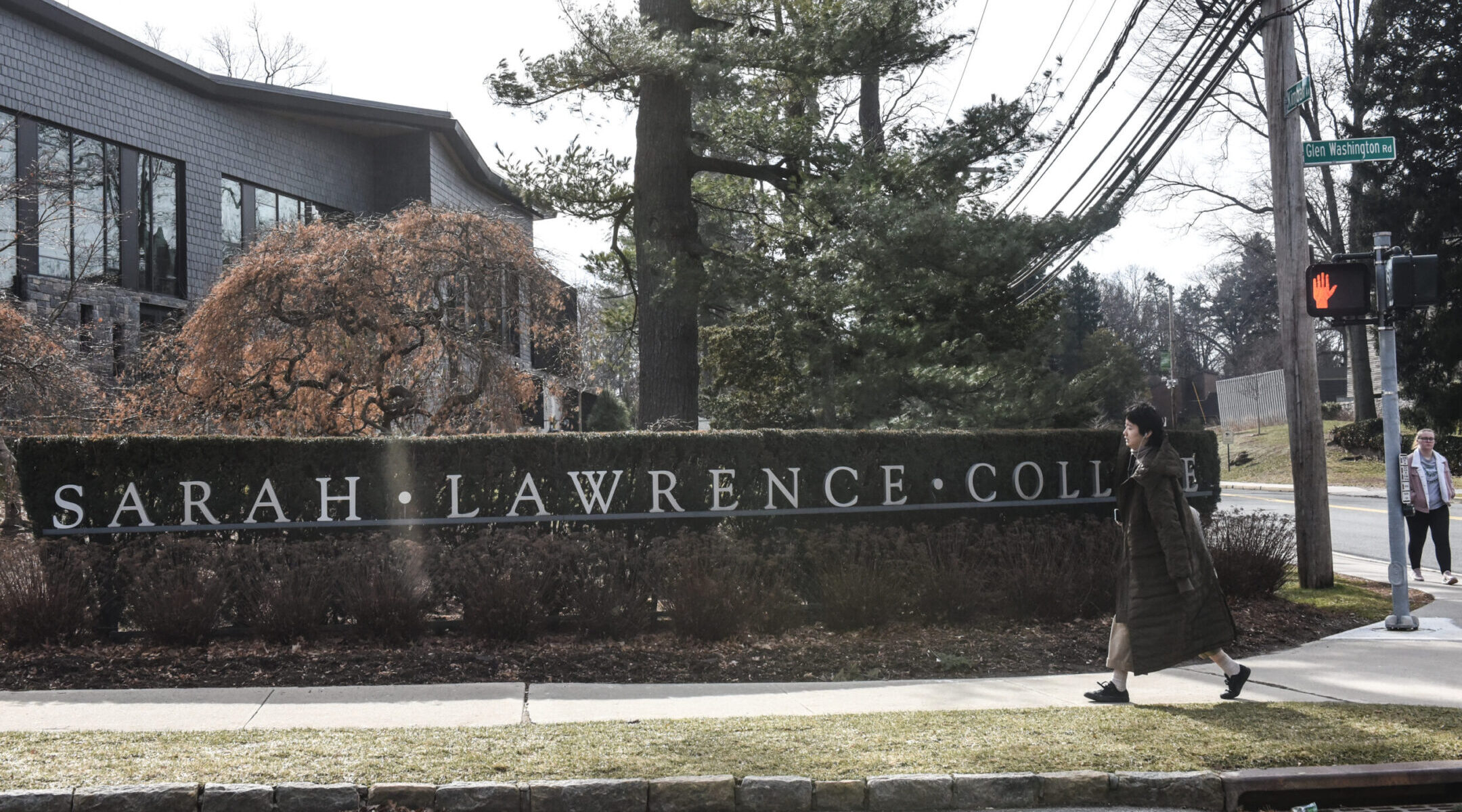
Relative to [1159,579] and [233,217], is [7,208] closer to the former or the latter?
[233,217]

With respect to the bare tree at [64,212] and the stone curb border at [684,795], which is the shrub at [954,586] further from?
the bare tree at [64,212]

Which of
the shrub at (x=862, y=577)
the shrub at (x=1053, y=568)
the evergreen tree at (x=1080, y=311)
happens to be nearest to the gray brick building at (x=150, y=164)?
the shrub at (x=862, y=577)

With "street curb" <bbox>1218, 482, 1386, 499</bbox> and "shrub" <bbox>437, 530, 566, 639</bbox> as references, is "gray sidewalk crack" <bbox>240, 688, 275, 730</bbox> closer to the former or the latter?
"shrub" <bbox>437, 530, 566, 639</bbox>

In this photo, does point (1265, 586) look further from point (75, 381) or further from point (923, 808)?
point (75, 381)

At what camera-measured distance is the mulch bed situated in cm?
811

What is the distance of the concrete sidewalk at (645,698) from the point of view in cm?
682

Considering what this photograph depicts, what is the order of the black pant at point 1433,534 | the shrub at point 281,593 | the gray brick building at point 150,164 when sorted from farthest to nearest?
the gray brick building at point 150,164, the black pant at point 1433,534, the shrub at point 281,593

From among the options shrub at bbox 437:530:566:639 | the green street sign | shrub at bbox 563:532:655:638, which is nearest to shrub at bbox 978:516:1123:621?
shrub at bbox 563:532:655:638

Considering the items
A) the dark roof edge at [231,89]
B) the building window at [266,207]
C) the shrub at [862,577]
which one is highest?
the dark roof edge at [231,89]

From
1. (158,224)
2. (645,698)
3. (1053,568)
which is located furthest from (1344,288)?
(158,224)

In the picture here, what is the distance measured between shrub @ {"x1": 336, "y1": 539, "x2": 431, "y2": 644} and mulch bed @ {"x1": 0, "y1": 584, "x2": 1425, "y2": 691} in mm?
160

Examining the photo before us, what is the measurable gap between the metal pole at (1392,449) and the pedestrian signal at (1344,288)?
0.35 ft

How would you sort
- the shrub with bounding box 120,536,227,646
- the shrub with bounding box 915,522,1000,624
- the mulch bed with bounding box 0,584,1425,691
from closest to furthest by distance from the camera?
the mulch bed with bounding box 0,584,1425,691 < the shrub with bounding box 120,536,227,646 < the shrub with bounding box 915,522,1000,624

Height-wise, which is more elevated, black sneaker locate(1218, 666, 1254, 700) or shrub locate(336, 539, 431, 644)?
shrub locate(336, 539, 431, 644)
